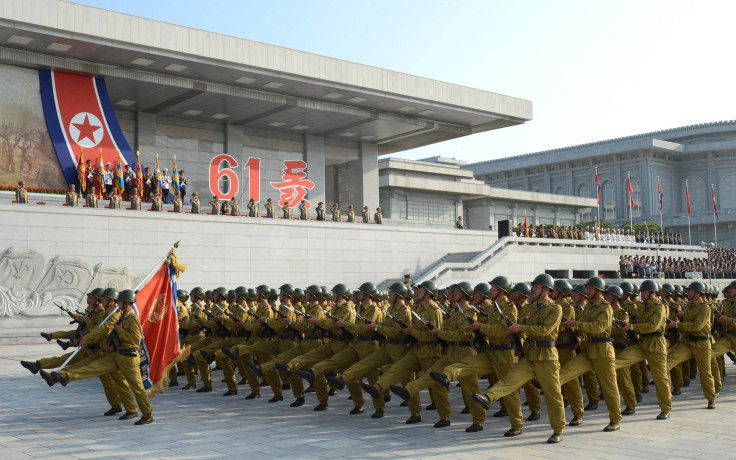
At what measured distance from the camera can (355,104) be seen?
120 feet

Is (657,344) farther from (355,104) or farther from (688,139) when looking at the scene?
(688,139)

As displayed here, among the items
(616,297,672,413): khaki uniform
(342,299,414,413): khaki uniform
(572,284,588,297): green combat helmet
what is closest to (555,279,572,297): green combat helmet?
(572,284,588,297): green combat helmet

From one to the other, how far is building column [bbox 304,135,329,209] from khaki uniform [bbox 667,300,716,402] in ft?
99.4

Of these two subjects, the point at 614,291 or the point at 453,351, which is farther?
the point at 614,291

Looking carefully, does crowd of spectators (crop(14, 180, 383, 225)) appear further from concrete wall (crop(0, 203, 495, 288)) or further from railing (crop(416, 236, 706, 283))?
railing (crop(416, 236, 706, 283))

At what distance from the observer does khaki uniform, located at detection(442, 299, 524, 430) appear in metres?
8.69

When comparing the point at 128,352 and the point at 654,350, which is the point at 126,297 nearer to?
the point at 128,352

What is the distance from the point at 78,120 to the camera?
30.0 m

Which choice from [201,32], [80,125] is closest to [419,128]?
[201,32]

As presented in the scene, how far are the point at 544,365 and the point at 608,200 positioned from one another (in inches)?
2998

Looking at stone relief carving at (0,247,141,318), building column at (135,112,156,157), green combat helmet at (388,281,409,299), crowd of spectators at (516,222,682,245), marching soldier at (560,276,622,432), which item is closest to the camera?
marching soldier at (560,276,622,432)

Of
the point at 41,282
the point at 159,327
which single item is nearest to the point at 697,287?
the point at 159,327

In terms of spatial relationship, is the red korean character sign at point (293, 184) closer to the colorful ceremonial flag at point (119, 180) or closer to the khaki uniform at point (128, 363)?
the colorful ceremonial flag at point (119, 180)

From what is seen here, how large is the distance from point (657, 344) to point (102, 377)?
306 inches
